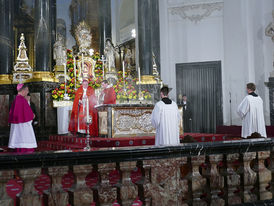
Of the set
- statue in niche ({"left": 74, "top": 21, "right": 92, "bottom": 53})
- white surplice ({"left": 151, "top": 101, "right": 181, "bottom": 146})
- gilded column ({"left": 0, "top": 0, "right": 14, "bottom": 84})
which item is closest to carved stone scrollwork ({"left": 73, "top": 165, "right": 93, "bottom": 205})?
white surplice ({"left": 151, "top": 101, "right": 181, "bottom": 146})

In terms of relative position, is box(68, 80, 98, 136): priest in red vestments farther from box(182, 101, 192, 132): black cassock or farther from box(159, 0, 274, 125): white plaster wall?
box(159, 0, 274, 125): white plaster wall

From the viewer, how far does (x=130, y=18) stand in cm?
1652

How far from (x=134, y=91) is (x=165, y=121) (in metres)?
5.40

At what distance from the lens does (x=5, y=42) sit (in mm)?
11273

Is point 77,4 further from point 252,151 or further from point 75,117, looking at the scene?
point 252,151

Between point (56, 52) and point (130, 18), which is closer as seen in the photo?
point (56, 52)

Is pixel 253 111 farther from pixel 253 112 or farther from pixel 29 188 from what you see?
pixel 29 188

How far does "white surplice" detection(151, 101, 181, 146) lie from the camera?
20.8 feet

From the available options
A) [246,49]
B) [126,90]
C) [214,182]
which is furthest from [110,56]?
[214,182]

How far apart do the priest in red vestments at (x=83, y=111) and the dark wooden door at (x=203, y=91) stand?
5926 millimetres

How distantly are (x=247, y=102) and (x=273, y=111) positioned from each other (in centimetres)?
581

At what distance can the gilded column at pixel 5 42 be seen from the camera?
1123 centimetres

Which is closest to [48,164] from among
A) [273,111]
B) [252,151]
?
[252,151]

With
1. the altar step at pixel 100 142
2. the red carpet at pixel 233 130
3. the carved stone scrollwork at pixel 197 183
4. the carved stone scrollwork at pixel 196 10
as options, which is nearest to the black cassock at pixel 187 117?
the red carpet at pixel 233 130
